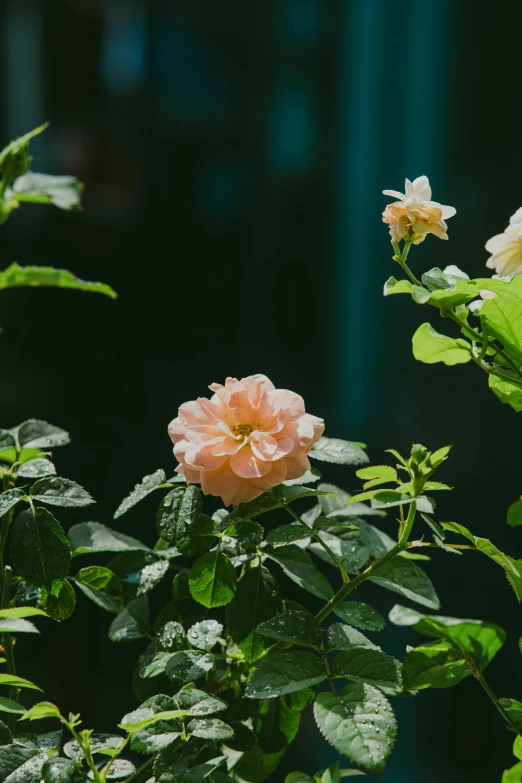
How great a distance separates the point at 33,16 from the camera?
2516 millimetres

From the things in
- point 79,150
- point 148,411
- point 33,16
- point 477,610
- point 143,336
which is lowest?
point 477,610

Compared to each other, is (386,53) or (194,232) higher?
(386,53)

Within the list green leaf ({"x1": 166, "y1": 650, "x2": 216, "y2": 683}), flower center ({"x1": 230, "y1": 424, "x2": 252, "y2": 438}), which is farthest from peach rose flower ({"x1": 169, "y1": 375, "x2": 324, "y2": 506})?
green leaf ({"x1": 166, "y1": 650, "x2": 216, "y2": 683})

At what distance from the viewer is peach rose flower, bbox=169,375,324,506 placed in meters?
0.52

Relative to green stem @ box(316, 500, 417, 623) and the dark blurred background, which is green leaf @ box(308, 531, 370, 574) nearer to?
green stem @ box(316, 500, 417, 623)

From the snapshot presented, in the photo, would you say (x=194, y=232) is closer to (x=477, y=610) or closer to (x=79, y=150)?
(x=79, y=150)

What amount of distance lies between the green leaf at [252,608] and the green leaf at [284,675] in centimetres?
4

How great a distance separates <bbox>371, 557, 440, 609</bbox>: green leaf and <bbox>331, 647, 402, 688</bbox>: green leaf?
7cm

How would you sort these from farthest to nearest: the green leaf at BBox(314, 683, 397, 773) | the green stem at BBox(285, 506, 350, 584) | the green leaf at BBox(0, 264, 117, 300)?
1. the green leaf at BBox(0, 264, 117, 300)
2. the green stem at BBox(285, 506, 350, 584)
3. the green leaf at BBox(314, 683, 397, 773)

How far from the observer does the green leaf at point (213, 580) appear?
524 millimetres

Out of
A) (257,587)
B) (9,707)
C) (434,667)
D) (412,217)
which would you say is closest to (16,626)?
(9,707)

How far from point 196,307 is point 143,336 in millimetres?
188

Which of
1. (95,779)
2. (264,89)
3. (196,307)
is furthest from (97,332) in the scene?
(95,779)

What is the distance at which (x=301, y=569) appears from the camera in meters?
0.56
